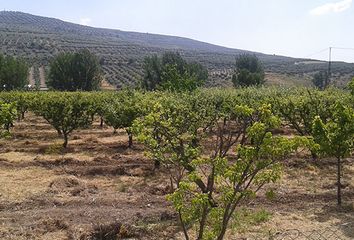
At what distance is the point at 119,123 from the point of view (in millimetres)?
22406

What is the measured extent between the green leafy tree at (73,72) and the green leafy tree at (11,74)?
12.9 feet

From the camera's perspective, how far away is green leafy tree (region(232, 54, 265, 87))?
184ft

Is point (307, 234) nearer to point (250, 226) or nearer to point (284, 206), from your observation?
point (250, 226)

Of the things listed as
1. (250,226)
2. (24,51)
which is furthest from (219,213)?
(24,51)

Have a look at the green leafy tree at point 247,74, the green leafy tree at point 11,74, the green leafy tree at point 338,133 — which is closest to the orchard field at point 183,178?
the green leafy tree at point 338,133

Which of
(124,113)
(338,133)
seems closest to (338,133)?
(338,133)

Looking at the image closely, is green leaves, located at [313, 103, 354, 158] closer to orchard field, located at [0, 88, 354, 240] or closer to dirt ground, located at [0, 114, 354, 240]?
orchard field, located at [0, 88, 354, 240]

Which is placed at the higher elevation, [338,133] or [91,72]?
[338,133]

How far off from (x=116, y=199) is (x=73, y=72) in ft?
156

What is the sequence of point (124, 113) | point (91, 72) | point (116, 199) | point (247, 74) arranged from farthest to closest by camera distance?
1. point (91, 72)
2. point (247, 74)
3. point (124, 113)
4. point (116, 199)

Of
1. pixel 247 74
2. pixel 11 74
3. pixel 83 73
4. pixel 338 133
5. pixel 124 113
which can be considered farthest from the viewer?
pixel 83 73

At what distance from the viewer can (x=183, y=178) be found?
1504 cm

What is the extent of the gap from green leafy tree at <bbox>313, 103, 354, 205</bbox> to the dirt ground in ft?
5.97

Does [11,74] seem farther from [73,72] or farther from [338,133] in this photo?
[338,133]
